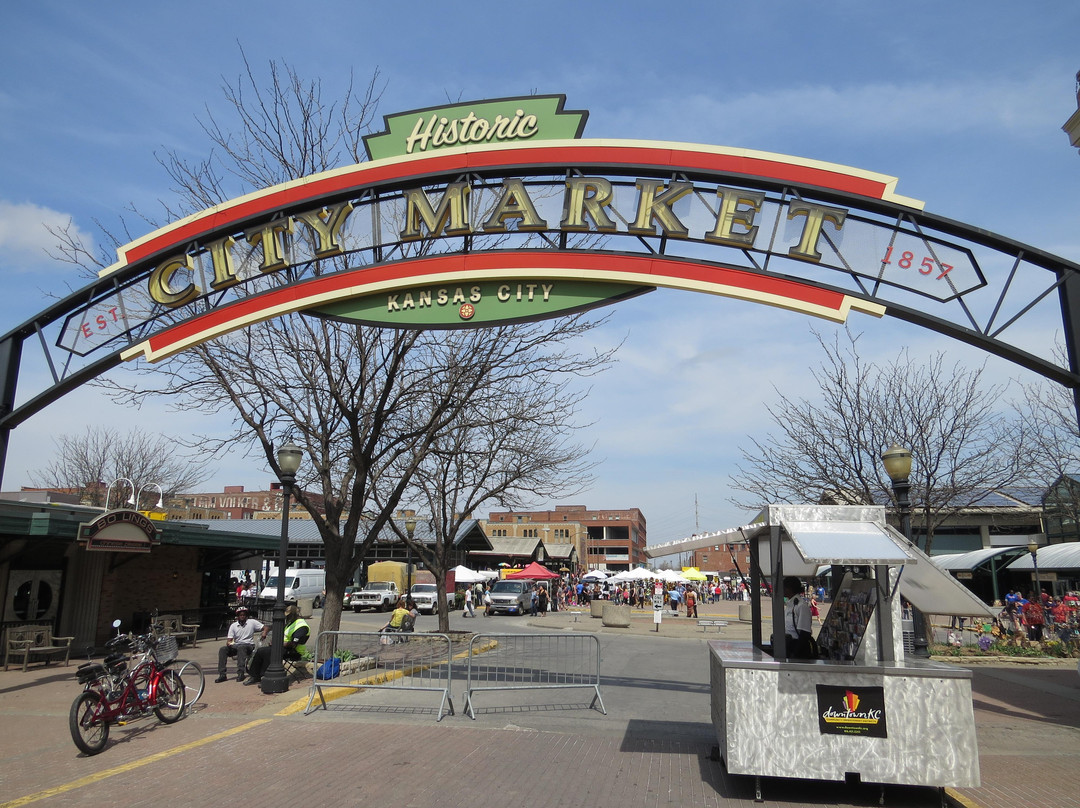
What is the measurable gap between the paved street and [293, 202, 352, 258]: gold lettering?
6.78 metres

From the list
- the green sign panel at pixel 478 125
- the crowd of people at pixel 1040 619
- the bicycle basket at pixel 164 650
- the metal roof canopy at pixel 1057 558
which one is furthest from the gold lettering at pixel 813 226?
the metal roof canopy at pixel 1057 558

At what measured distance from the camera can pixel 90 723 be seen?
27.0 ft

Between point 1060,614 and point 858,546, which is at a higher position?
point 858,546

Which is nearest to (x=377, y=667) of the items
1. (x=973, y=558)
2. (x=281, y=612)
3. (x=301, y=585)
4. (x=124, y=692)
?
(x=281, y=612)

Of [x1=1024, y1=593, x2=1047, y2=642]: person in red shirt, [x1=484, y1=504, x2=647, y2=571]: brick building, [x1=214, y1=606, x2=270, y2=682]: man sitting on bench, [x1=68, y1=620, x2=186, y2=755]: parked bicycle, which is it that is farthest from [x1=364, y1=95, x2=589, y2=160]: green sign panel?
[x1=484, y1=504, x2=647, y2=571]: brick building

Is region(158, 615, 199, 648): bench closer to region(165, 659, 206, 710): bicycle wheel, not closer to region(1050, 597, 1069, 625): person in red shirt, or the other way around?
region(165, 659, 206, 710): bicycle wheel

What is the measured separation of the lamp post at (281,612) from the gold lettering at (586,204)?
237 inches

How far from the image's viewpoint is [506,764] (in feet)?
25.0

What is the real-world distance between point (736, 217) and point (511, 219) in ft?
10.6

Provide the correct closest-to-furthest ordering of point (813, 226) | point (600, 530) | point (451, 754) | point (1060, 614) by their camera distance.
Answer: point (451, 754) < point (813, 226) < point (1060, 614) < point (600, 530)

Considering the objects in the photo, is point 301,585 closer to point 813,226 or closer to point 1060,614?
point 1060,614

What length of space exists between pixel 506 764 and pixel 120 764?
4055mm

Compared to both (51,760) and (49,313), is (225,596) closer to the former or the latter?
(49,313)

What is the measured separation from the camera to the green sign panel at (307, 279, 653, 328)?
10219 mm
